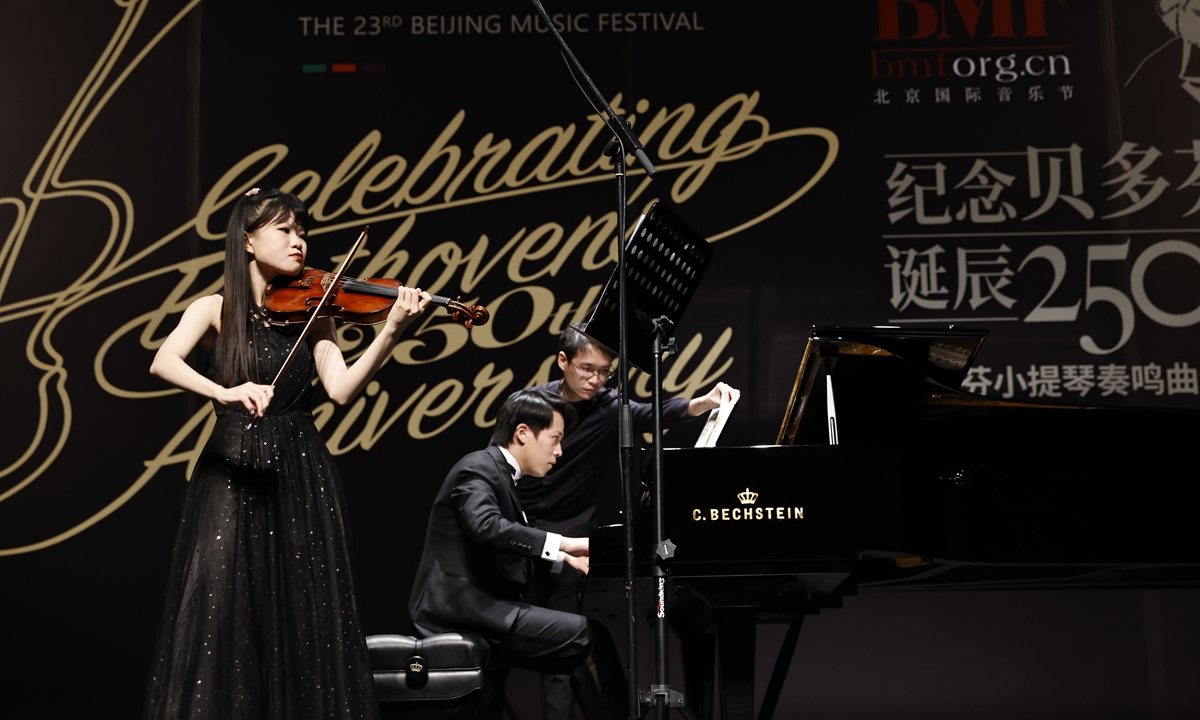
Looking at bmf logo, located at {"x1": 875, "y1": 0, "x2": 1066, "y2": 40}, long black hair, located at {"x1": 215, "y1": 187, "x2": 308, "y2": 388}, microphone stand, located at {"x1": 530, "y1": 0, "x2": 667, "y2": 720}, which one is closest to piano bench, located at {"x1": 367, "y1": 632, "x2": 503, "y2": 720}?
microphone stand, located at {"x1": 530, "y1": 0, "x2": 667, "y2": 720}

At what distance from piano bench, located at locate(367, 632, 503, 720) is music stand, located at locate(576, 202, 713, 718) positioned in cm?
86

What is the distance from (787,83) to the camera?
15.0 feet

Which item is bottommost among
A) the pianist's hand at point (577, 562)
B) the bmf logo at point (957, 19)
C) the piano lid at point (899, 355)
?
the pianist's hand at point (577, 562)

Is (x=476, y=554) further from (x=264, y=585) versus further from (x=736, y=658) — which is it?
(x=736, y=658)

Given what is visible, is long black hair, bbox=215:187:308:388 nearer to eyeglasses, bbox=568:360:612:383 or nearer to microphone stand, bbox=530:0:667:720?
microphone stand, bbox=530:0:667:720

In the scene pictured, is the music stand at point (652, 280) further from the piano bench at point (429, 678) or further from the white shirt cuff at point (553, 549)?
the piano bench at point (429, 678)

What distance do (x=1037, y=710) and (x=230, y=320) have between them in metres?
Result: 3.43

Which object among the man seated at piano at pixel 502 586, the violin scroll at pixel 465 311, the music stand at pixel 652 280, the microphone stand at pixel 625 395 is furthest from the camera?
the man seated at piano at pixel 502 586

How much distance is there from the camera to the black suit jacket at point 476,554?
3535 millimetres

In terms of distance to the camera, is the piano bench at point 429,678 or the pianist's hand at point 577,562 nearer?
the piano bench at point 429,678

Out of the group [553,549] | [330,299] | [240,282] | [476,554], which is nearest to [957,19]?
[553,549]

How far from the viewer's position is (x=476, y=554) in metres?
3.68

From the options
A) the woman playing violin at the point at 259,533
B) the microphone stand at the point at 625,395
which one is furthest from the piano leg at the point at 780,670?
the woman playing violin at the point at 259,533

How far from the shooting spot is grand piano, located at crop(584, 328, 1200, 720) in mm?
2545
